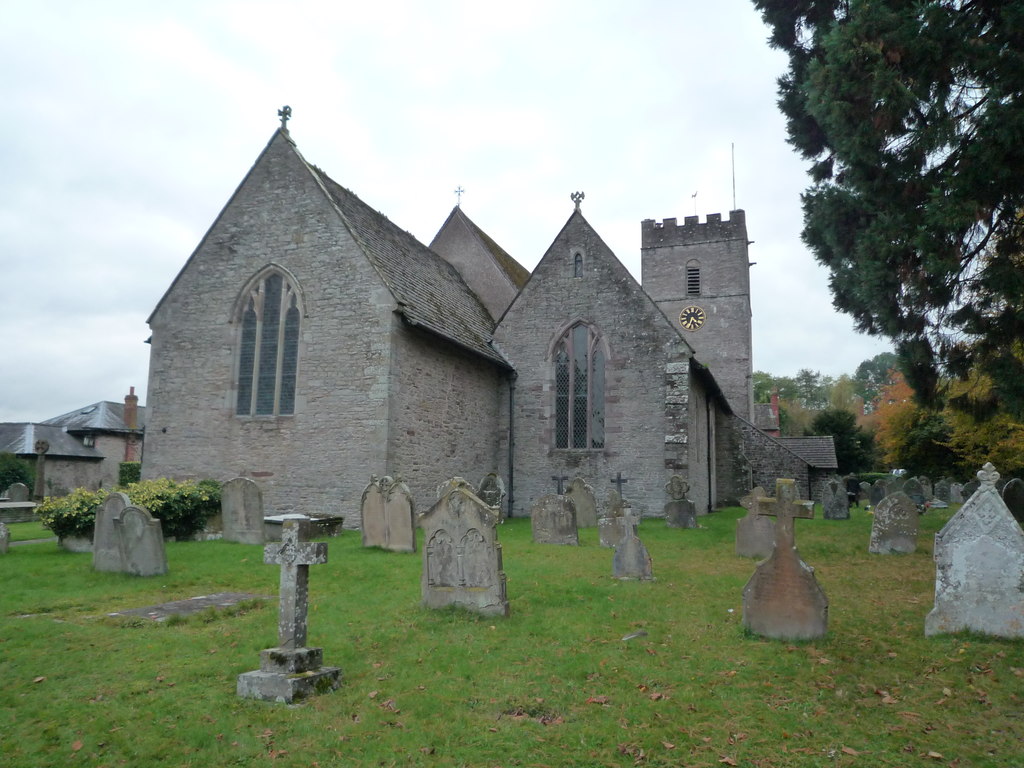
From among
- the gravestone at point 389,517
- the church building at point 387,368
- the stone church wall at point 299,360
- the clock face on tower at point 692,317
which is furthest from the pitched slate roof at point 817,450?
the gravestone at point 389,517

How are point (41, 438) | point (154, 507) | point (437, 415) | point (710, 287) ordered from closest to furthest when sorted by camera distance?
1. point (154, 507)
2. point (437, 415)
3. point (41, 438)
4. point (710, 287)

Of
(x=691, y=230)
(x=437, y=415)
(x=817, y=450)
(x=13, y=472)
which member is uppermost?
(x=691, y=230)

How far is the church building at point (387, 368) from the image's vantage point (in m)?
16.1

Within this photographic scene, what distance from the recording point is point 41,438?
30.4 metres

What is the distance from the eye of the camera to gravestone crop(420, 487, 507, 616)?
7.23 metres

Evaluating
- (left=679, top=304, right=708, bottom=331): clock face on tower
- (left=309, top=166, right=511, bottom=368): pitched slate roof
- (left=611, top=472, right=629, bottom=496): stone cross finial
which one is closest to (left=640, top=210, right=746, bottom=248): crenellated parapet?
(left=679, top=304, right=708, bottom=331): clock face on tower

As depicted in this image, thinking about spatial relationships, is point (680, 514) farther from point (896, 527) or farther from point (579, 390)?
point (579, 390)

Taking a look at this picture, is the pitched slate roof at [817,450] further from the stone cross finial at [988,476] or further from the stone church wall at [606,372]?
the stone cross finial at [988,476]

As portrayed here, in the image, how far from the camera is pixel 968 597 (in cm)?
620

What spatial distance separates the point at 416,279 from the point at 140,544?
450 inches

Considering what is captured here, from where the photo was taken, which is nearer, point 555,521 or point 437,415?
point 555,521

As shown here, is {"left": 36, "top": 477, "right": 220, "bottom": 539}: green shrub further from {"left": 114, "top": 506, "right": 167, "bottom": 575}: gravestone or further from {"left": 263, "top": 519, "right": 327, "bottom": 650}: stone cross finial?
{"left": 263, "top": 519, "right": 327, "bottom": 650}: stone cross finial

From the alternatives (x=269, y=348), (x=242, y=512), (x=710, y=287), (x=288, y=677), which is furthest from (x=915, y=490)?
(x=288, y=677)

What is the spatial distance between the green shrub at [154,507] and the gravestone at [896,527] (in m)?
11.9
